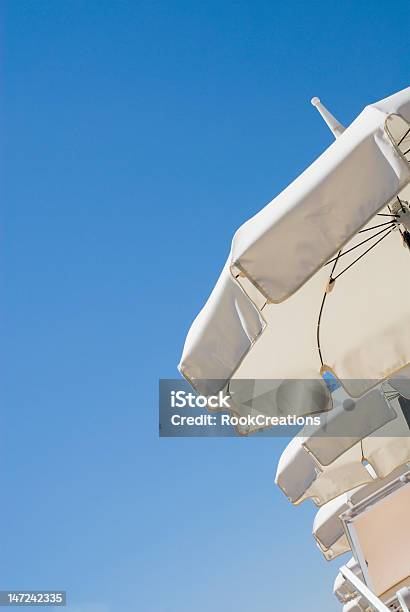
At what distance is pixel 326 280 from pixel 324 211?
1.67 m

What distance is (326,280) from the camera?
13.1ft

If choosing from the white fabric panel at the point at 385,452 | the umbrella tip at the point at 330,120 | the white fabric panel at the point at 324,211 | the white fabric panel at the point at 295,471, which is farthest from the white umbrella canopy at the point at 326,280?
the white fabric panel at the point at 385,452

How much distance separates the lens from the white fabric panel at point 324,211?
2.29 meters

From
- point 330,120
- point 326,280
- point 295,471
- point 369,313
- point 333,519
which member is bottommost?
point 333,519

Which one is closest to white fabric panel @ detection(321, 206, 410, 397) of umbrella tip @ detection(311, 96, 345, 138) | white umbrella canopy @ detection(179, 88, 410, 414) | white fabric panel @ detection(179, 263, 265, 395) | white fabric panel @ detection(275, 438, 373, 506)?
white umbrella canopy @ detection(179, 88, 410, 414)

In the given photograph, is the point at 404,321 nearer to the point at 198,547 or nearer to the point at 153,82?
the point at 153,82

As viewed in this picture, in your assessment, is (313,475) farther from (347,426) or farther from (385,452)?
(385,452)

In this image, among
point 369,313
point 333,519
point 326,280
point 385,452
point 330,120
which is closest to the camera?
point 330,120

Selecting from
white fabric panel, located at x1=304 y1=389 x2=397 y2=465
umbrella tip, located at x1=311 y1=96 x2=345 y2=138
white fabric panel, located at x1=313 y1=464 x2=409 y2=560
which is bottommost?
white fabric panel, located at x1=313 y1=464 x2=409 y2=560

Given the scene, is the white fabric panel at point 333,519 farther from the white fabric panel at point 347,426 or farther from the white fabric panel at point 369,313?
the white fabric panel at point 369,313

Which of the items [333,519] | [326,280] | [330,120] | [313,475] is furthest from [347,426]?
[330,120]

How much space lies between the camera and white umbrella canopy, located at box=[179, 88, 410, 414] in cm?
232

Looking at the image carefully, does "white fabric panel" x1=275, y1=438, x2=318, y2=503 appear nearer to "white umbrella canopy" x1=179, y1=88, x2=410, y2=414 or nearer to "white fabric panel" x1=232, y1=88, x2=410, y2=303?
"white umbrella canopy" x1=179, y1=88, x2=410, y2=414

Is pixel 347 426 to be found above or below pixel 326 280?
below
